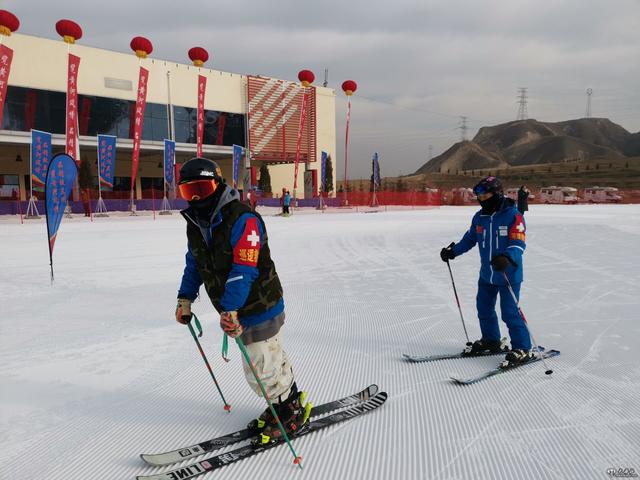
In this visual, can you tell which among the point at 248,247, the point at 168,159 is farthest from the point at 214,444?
the point at 168,159

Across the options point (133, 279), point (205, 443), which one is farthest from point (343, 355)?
point (133, 279)

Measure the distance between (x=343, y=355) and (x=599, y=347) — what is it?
2.14m

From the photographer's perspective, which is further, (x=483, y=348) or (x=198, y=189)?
(x=483, y=348)

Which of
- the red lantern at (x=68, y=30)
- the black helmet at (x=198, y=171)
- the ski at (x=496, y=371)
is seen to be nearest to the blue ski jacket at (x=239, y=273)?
the black helmet at (x=198, y=171)

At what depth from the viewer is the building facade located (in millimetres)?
24188

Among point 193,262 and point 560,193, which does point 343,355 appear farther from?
point 560,193

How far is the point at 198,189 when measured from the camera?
202 centimetres

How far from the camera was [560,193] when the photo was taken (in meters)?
35.1

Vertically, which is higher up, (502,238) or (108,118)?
(108,118)

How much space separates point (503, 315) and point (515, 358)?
323 millimetres

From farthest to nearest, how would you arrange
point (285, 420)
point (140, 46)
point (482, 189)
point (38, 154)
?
1. point (140, 46)
2. point (38, 154)
3. point (482, 189)
4. point (285, 420)

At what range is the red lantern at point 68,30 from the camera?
22.8 m

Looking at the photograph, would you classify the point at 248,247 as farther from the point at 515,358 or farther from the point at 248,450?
the point at 515,358

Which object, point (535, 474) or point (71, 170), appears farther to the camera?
point (71, 170)
